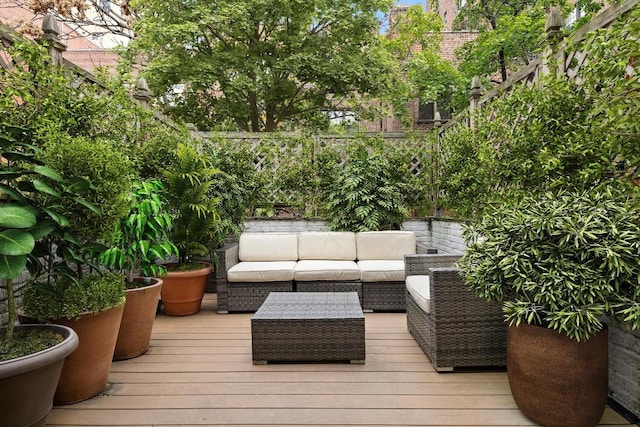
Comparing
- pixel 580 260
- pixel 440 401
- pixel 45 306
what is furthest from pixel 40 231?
pixel 580 260

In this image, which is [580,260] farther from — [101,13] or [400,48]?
[101,13]

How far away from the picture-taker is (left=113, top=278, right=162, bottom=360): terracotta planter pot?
2.84m

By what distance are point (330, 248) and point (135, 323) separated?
238 centimetres

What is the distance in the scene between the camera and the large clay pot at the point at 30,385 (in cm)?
154

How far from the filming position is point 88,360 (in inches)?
88.3

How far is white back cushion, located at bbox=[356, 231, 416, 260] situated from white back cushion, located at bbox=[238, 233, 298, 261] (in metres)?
0.79

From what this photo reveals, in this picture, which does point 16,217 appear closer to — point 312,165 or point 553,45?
point 553,45

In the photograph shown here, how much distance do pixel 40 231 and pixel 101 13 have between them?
952 cm

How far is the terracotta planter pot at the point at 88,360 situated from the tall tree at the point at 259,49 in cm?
568

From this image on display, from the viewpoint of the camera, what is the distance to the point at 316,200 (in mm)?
5805

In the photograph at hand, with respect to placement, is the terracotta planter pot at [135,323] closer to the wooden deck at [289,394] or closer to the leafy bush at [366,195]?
the wooden deck at [289,394]

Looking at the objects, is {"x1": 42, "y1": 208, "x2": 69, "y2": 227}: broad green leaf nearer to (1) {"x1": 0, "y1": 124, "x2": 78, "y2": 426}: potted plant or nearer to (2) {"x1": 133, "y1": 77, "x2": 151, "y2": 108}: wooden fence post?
(1) {"x1": 0, "y1": 124, "x2": 78, "y2": 426}: potted plant

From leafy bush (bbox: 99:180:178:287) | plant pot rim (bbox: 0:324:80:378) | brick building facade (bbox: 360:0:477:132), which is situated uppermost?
brick building facade (bbox: 360:0:477:132)

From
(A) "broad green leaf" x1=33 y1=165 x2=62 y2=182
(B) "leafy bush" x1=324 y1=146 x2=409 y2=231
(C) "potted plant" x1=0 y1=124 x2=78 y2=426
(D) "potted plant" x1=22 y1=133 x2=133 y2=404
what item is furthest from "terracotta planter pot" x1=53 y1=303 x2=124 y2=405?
(B) "leafy bush" x1=324 y1=146 x2=409 y2=231
